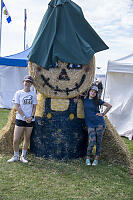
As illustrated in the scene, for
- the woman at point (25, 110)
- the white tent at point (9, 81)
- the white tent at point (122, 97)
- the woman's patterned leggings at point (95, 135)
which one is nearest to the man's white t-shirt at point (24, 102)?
the woman at point (25, 110)

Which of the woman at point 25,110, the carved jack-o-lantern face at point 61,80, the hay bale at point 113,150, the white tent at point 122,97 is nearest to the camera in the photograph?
the woman at point 25,110

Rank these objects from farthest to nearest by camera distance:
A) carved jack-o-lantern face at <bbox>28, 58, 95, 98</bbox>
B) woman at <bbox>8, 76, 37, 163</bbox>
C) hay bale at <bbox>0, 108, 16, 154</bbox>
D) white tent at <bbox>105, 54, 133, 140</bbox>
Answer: white tent at <bbox>105, 54, 133, 140</bbox>
hay bale at <bbox>0, 108, 16, 154</bbox>
carved jack-o-lantern face at <bbox>28, 58, 95, 98</bbox>
woman at <bbox>8, 76, 37, 163</bbox>

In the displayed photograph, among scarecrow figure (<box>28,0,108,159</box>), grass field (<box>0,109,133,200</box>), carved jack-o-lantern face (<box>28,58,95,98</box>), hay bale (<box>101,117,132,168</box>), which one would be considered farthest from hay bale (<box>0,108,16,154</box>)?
hay bale (<box>101,117,132,168</box>)

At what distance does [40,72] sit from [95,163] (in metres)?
1.91

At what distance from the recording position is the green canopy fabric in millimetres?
4511

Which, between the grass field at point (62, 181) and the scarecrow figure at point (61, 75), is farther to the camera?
the scarecrow figure at point (61, 75)

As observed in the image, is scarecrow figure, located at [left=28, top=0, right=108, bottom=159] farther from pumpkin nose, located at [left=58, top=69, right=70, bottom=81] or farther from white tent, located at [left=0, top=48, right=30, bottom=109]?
white tent, located at [left=0, top=48, right=30, bottom=109]

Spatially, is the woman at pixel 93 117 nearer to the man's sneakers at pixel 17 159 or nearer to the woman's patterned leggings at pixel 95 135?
the woman's patterned leggings at pixel 95 135

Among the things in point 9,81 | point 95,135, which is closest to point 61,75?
point 95,135

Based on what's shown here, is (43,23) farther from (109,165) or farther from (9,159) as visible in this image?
(109,165)

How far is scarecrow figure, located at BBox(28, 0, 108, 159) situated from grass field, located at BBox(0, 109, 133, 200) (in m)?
0.39

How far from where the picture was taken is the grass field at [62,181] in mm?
3502

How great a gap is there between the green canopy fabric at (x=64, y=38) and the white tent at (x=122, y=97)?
2.45 m

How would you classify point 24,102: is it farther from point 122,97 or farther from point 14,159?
point 122,97
